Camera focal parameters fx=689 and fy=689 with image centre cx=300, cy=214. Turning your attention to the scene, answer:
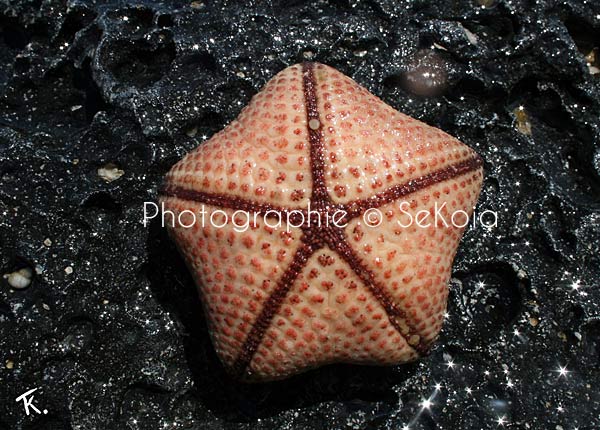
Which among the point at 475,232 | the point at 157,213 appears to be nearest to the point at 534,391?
the point at 475,232

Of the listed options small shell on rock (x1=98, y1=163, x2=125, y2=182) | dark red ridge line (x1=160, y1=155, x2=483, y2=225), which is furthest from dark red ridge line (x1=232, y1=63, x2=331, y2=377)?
small shell on rock (x1=98, y1=163, x2=125, y2=182)

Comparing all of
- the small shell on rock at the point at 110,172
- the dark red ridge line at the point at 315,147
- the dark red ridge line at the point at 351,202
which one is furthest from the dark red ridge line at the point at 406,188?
the small shell on rock at the point at 110,172

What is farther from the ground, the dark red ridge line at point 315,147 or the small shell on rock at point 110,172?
the dark red ridge line at point 315,147

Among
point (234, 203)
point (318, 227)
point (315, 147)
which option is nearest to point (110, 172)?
point (234, 203)

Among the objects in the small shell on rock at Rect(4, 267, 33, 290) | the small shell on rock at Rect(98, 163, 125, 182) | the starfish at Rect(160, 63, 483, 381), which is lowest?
the small shell on rock at Rect(4, 267, 33, 290)

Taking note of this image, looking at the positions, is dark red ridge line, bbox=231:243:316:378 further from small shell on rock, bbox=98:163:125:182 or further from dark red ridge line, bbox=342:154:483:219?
small shell on rock, bbox=98:163:125:182

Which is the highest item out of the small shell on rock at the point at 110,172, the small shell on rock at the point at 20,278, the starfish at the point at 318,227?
the starfish at the point at 318,227

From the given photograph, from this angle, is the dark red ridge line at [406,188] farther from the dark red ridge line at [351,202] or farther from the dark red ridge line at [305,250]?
the dark red ridge line at [305,250]
